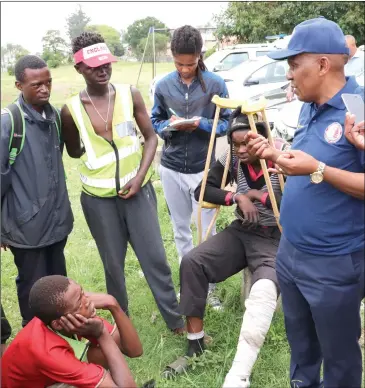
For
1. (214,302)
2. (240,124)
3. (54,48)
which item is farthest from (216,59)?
(240,124)

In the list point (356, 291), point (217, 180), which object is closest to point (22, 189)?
point (217, 180)

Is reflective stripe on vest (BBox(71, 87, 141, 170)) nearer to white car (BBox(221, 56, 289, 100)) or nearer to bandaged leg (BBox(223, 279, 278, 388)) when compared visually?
bandaged leg (BBox(223, 279, 278, 388))

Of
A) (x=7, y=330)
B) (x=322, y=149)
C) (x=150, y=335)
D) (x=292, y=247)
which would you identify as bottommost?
(x=150, y=335)

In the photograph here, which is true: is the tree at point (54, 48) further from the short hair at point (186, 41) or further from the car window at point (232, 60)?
the short hair at point (186, 41)

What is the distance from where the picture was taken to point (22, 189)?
305 centimetres

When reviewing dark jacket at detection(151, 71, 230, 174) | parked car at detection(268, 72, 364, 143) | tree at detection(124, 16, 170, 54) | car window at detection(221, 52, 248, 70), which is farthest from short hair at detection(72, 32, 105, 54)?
tree at detection(124, 16, 170, 54)

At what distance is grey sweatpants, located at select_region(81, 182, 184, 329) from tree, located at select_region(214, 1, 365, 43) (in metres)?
16.7

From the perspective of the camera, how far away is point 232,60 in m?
15.9

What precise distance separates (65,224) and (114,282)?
0.55 m

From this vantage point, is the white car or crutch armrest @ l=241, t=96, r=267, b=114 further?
the white car

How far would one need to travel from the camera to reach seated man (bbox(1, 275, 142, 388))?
92.7 inches

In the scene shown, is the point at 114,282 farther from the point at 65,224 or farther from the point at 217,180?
the point at 217,180

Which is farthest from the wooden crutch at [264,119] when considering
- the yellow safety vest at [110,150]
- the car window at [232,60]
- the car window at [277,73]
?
the car window at [232,60]

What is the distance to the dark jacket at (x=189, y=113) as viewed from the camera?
12.0 ft
